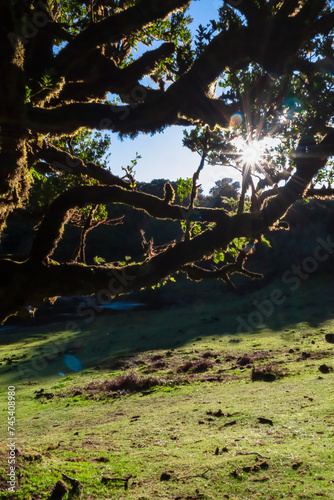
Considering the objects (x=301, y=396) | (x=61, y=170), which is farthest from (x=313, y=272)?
(x=61, y=170)

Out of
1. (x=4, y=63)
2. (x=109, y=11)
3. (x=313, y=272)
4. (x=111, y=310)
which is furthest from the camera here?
(x=313, y=272)

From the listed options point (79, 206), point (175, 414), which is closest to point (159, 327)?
point (175, 414)

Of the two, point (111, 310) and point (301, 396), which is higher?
point (301, 396)

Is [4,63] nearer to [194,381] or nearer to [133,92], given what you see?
[133,92]

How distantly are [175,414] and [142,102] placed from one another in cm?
734

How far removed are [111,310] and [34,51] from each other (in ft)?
105

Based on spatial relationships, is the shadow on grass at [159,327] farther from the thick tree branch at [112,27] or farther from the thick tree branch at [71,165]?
the thick tree branch at [112,27]

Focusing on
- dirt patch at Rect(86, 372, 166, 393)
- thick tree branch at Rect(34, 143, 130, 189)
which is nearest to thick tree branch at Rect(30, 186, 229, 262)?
thick tree branch at Rect(34, 143, 130, 189)

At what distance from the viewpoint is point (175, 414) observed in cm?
1001

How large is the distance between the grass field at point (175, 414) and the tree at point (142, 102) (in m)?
2.88

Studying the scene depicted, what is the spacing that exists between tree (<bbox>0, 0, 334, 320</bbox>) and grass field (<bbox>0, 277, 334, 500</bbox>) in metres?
2.88

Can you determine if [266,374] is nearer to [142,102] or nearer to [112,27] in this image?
[142,102]

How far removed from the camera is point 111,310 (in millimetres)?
38031

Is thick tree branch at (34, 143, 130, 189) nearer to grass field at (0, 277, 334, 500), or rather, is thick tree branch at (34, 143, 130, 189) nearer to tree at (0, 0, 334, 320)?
tree at (0, 0, 334, 320)
